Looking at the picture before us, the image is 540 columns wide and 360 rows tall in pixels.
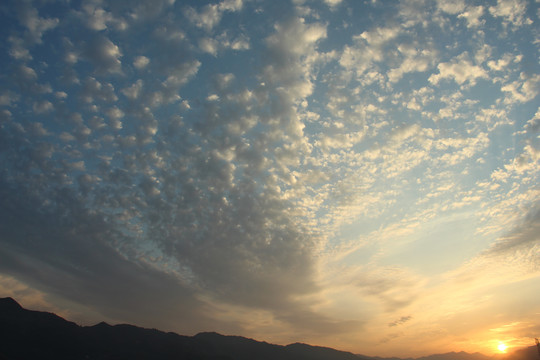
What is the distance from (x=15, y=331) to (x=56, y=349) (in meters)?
30.3

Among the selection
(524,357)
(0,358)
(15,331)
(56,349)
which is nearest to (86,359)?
(56,349)

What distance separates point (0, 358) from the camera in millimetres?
119125

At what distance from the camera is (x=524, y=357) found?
195 m

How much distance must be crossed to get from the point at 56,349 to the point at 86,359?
72.1ft

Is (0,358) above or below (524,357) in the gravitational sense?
below

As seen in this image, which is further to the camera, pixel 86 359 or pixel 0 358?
pixel 86 359

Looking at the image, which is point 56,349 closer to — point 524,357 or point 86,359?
point 86,359

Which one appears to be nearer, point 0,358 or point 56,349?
point 0,358

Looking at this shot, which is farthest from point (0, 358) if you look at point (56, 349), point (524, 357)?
point (524, 357)

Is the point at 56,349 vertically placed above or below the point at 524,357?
below

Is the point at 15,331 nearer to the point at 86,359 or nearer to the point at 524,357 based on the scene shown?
the point at 86,359

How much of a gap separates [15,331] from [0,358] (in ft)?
332

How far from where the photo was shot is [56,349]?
19662 centimetres

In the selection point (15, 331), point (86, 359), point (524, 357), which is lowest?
point (86, 359)
